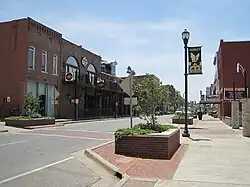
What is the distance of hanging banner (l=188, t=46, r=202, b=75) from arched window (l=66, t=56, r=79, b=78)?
27717 mm

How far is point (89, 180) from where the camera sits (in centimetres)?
871

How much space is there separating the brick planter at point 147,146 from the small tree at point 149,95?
2480mm

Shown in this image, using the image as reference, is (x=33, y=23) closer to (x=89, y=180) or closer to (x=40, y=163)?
(x=40, y=163)

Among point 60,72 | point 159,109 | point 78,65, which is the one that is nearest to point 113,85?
point 78,65

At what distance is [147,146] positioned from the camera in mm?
11719

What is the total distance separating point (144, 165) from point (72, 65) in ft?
130

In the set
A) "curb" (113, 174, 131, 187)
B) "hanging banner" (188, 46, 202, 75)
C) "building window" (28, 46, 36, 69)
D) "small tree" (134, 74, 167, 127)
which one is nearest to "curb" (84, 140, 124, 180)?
"curb" (113, 174, 131, 187)

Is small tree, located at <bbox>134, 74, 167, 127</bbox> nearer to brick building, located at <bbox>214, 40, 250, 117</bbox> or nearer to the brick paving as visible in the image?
the brick paving

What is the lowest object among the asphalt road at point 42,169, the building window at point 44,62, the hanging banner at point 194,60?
the asphalt road at point 42,169

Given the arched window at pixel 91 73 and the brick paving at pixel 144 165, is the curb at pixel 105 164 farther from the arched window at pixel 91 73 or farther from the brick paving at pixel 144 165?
the arched window at pixel 91 73

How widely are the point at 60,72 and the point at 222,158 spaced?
34468 millimetres

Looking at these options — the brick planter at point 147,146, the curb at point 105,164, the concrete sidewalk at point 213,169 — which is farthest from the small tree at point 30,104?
the brick planter at point 147,146

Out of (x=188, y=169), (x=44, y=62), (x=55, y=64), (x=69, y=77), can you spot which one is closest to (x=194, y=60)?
(x=188, y=169)

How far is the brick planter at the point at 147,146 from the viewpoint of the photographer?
1154 cm
